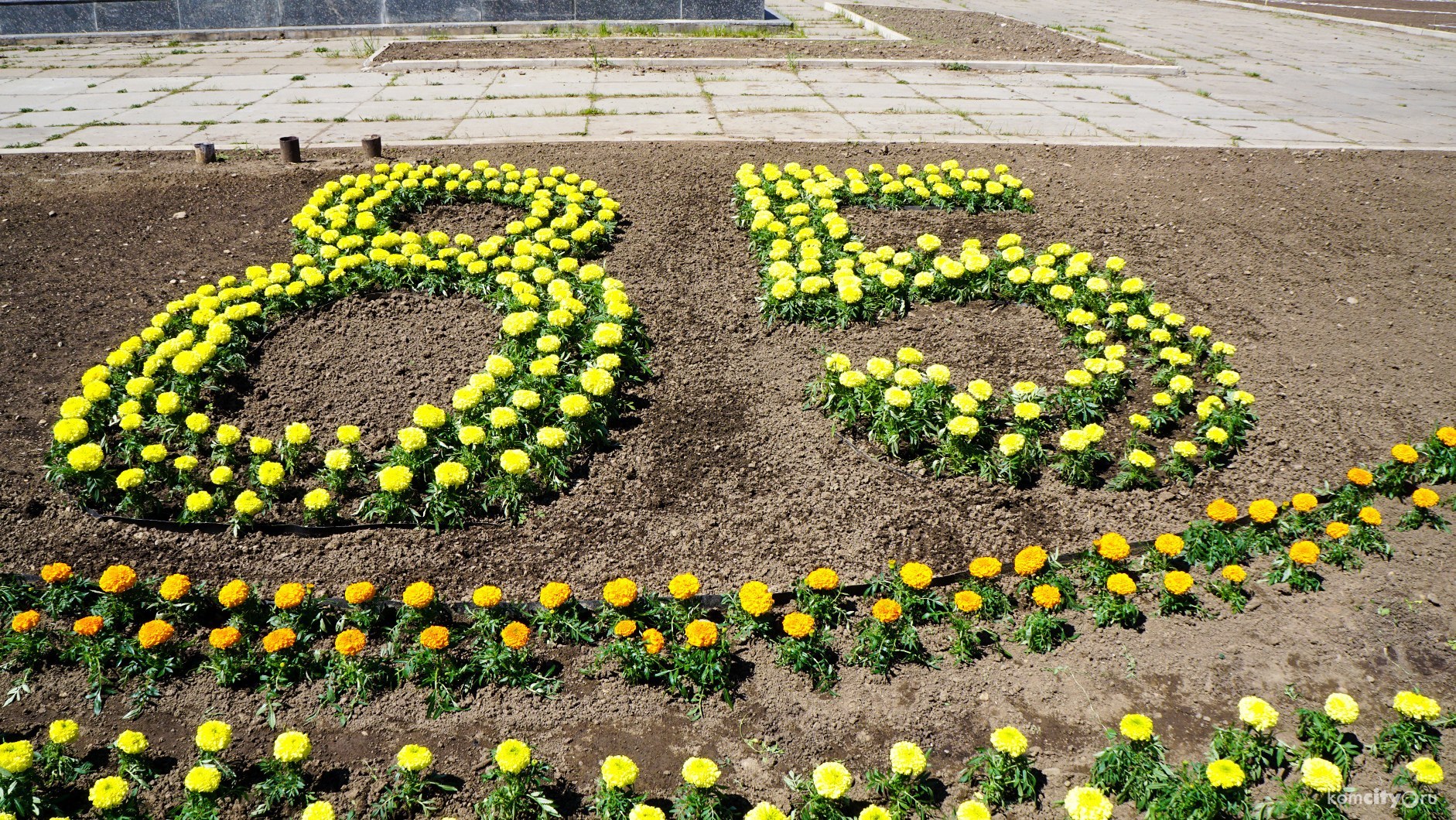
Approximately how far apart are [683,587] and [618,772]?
2.71 ft

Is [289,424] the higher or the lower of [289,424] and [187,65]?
the lower

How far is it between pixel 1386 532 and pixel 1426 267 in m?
3.76

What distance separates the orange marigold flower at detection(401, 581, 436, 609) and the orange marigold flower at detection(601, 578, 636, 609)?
25.7 inches

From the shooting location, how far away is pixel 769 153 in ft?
28.6

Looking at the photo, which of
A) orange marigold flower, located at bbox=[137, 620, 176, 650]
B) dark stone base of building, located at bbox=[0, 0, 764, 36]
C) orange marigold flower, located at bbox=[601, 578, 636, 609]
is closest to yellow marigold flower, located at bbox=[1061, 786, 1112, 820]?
orange marigold flower, located at bbox=[601, 578, 636, 609]

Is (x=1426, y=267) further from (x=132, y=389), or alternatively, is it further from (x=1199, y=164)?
(x=132, y=389)

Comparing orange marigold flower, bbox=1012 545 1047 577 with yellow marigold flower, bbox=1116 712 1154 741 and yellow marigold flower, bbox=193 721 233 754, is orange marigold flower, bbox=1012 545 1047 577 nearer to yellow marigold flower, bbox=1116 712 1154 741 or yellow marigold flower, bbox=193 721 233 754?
yellow marigold flower, bbox=1116 712 1154 741

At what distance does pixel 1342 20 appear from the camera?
21.2 m

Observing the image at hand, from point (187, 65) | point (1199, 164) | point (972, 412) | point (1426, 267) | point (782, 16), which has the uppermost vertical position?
point (782, 16)

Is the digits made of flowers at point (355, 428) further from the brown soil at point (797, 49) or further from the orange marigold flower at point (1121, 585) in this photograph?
the brown soil at point (797, 49)

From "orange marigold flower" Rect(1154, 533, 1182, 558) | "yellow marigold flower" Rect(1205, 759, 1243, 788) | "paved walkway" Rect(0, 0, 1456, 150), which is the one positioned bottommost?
"yellow marigold flower" Rect(1205, 759, 1243, 788)

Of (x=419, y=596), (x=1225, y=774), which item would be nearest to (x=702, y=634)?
(x=419, y=596)

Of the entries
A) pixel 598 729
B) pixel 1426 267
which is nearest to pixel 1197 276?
pixel 1426 267

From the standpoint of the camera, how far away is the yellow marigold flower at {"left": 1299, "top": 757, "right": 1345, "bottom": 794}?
2.56 meters
